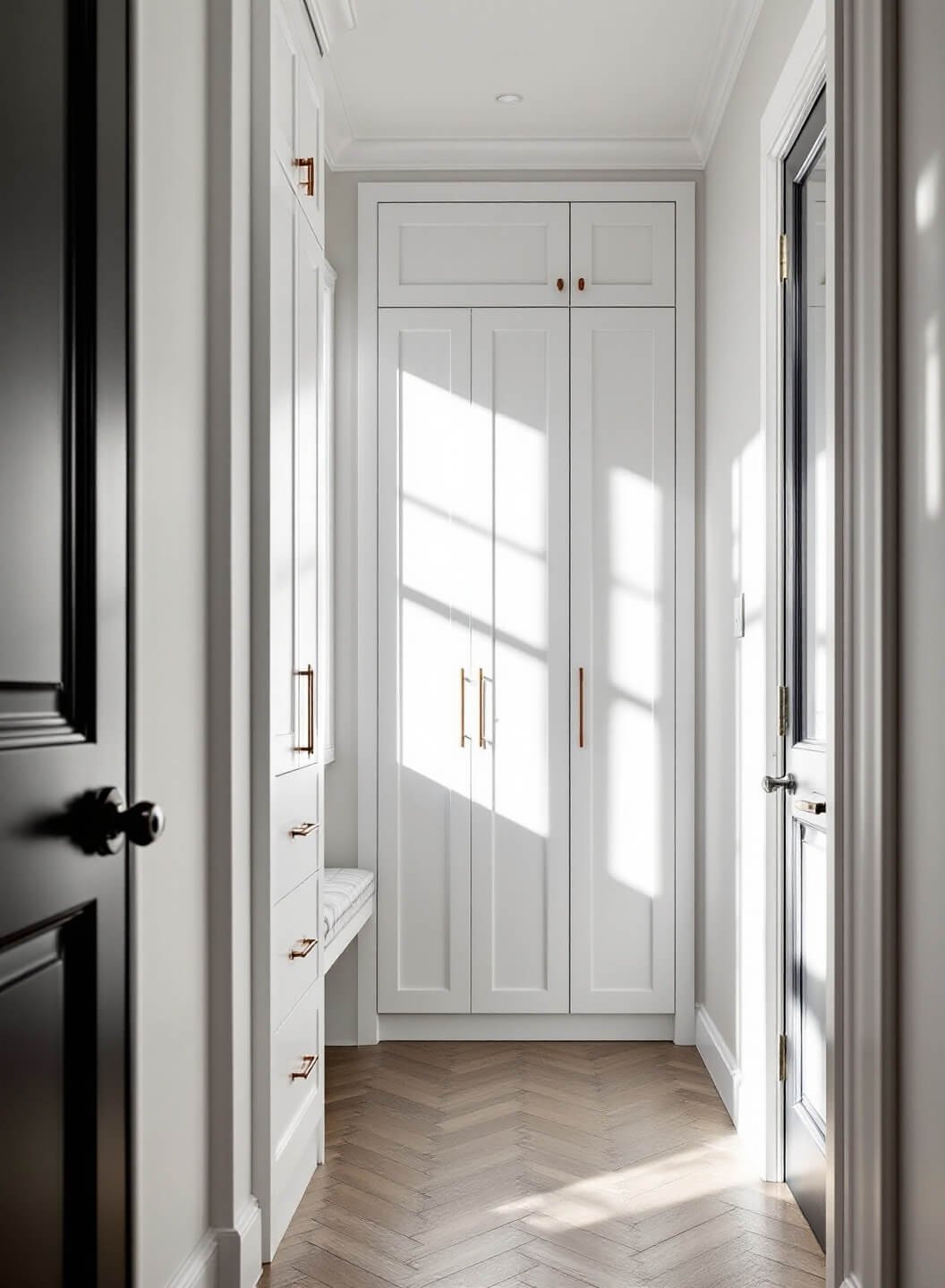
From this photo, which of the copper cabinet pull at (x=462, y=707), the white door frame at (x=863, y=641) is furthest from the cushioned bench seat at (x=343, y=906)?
the white door frame at (x=863, y=641)

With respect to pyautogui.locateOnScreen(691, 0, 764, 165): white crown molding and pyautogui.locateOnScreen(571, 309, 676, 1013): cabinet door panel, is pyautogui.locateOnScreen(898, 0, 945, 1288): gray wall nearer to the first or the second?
pyautogui.locateOnScreen(691, 0, 764, 165): white crown molding

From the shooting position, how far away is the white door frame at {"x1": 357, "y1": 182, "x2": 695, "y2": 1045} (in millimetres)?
3791

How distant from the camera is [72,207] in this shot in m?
1.31

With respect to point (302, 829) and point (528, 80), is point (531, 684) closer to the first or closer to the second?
point (302, 829)

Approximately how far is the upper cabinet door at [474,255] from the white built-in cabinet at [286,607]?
3.01ft

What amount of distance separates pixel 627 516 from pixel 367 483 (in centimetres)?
87

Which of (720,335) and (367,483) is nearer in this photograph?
(720,335)

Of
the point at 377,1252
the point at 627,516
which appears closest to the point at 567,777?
the point at 627,516

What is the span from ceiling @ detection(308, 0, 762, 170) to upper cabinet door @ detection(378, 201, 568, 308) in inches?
6.6

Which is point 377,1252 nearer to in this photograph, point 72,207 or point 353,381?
point 72,207

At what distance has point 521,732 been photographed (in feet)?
12.5

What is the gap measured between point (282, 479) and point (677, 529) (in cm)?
172

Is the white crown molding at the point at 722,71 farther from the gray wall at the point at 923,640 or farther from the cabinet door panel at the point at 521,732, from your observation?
the gray wall at the point at 923,640

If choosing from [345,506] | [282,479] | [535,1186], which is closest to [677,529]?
[345,506]
